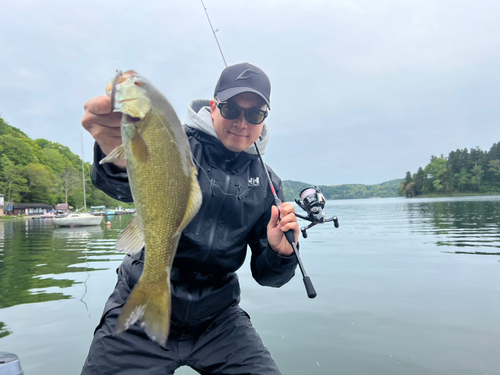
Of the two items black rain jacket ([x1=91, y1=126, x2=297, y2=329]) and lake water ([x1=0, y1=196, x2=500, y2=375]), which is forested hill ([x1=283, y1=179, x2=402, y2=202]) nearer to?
lake water ([x1=0, y1=196, x2=500, y2=375])

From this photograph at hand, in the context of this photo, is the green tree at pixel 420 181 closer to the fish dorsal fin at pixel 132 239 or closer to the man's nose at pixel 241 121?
the man's nose at pixel 241 121

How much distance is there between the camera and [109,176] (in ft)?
7.43

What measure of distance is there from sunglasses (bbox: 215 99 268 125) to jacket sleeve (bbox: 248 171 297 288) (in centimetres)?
80

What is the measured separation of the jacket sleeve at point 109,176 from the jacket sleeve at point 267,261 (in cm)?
136

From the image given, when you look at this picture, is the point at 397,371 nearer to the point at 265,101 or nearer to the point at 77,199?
the point at 265,101

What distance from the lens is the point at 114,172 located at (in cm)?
227

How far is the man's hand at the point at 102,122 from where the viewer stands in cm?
181

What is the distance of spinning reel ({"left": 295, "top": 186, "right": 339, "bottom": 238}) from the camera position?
3.22 metres

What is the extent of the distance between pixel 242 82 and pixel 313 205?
56.1 inches

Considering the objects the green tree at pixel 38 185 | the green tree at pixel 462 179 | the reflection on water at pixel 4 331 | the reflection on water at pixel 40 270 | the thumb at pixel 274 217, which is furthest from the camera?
the green tree at pixel 462 179

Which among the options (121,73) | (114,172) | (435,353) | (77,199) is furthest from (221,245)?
(77,199)

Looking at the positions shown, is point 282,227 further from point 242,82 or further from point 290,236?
point 242,82

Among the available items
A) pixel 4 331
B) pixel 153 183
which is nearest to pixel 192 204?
pixel 153 183

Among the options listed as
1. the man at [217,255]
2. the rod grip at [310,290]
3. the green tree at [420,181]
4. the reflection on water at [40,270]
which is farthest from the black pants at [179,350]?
the green tree at [420,181]
